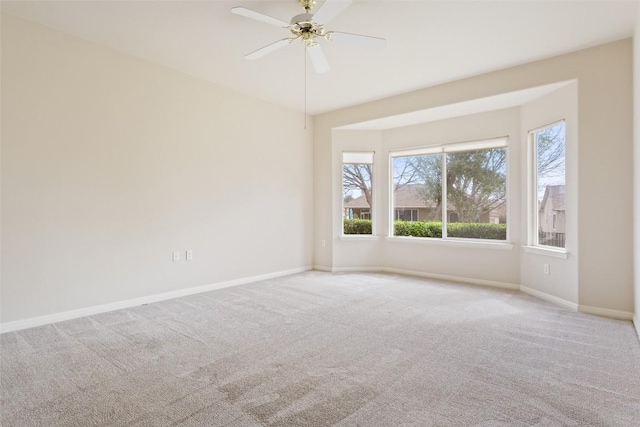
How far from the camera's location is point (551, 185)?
4254mm

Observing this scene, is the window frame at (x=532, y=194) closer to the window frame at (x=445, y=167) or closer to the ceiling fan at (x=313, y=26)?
the window frame at (x=445, y=167)

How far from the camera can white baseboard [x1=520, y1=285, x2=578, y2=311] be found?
375 cm

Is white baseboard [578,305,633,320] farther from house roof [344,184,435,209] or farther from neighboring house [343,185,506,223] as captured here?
house roof [344,184,435,209]

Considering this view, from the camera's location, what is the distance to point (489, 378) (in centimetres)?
222

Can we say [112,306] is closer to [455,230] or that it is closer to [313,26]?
[313,26]

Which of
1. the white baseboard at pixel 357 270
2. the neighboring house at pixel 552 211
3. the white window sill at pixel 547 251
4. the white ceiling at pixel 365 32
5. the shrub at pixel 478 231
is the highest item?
the white ceiling at pixel 365 32

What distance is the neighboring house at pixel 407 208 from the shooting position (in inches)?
224

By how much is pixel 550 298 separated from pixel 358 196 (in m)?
3.22

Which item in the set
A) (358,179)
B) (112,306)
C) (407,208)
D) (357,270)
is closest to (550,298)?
(407,208)

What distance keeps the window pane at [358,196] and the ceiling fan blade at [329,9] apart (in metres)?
3.63

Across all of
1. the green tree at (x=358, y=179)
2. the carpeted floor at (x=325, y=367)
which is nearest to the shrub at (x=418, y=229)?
the green tree at (x=358, y=179)

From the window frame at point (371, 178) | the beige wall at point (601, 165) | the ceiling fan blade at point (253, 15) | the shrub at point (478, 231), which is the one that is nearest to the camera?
the ceiling fan blade at point (253, 15)

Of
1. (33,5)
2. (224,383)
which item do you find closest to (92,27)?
(33,5)

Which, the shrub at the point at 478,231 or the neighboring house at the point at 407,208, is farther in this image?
the neighboring house at the point at 407,208
